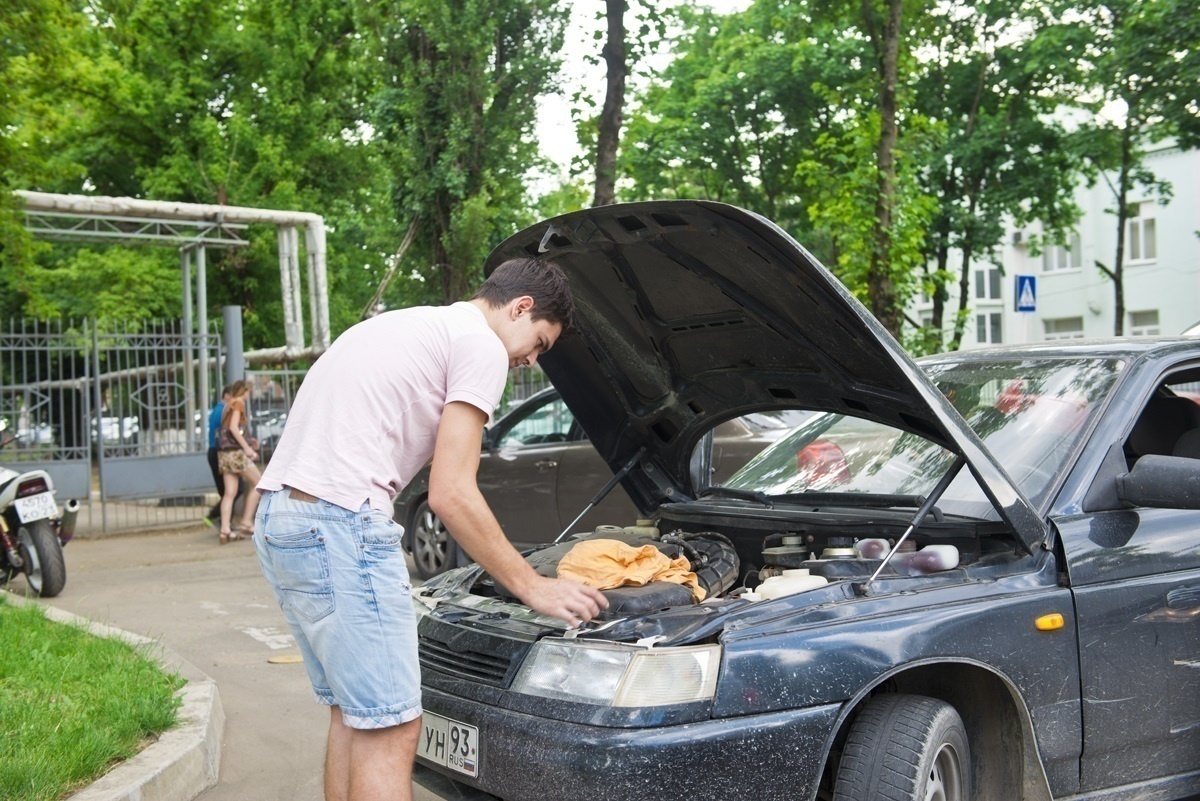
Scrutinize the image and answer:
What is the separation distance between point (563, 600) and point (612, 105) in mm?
10634

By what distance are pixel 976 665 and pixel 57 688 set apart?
3.92 metres

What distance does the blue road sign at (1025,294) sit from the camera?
16.7 meters

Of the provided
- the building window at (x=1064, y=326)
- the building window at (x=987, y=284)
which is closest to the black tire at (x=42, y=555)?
the building window at (x=1064, y=326)

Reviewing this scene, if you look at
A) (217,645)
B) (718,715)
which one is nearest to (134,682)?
(217,645)

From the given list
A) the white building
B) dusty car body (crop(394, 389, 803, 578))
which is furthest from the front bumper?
the white building

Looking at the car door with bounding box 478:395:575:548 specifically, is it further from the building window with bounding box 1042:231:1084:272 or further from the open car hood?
the building window with bounding box 1042:231:1084:272

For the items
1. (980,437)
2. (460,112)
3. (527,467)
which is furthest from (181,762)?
(460,112)

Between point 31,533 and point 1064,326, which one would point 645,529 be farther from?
point 1064,326

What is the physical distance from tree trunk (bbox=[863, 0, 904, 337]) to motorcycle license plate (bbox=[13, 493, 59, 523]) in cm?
841

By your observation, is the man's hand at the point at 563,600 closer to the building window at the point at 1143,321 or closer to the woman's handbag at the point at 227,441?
the woman's handbag at the point at 227,441

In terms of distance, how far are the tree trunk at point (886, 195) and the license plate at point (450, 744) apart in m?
10.3

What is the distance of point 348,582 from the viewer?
2.87 metres

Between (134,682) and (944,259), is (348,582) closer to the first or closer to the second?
(134,682)

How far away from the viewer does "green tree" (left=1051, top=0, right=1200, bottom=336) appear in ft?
64.2
